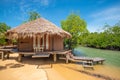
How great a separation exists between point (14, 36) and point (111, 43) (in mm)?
30410

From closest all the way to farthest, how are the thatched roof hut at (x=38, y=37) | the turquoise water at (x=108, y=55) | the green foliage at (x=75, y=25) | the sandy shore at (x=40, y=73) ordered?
the sandy shore at (x=40, y=73), the thatched roof hut at (x=38, y=37), the turquoise water at (x=108, y=55), the green foliage at (x=75, y=25)

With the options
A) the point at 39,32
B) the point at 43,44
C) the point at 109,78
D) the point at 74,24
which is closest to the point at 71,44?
the point at 74,24

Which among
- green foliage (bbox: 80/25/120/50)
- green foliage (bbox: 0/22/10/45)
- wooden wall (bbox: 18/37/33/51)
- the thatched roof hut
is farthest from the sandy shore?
green foliage (bbox: 80/25/120/50)

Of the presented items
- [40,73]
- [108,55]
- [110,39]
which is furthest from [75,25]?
[110,39]

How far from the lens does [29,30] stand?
11469mm

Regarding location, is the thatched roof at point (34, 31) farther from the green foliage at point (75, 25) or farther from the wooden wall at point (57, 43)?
the green foliage at point (75, 25)

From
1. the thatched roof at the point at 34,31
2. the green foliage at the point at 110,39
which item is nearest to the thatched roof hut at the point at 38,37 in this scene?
the thatched roof at the point at 34,31

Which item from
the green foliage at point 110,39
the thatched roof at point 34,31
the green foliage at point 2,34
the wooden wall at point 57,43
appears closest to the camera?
the thatched roof at point 34,31

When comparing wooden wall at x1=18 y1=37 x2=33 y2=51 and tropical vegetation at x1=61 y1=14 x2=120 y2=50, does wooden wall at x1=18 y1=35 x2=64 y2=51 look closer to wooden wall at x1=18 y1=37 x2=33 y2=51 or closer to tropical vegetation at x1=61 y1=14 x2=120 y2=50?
wooden wall at x1=18 y1=37 x2=33 y2=51

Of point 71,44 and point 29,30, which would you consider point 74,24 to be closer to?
point 71,44

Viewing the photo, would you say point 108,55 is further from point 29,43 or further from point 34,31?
point 34,31

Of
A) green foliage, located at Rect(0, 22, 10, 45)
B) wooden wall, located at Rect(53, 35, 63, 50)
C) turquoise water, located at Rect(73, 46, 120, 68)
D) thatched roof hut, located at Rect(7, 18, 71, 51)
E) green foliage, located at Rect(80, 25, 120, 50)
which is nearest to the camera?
thatched roof hut, located at Rect(7, 18, 71, 51)

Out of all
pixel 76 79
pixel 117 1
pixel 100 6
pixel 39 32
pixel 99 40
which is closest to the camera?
pixel 76 79

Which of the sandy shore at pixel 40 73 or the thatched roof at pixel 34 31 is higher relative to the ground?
the thatched roof at pixel 34 31
